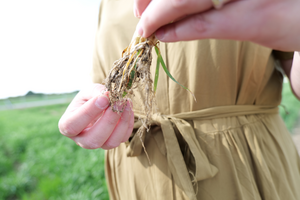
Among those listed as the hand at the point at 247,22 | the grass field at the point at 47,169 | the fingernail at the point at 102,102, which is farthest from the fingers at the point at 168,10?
the grass field at the point at 47,169

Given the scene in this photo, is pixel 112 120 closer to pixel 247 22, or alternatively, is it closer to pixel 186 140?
pixel 186 140

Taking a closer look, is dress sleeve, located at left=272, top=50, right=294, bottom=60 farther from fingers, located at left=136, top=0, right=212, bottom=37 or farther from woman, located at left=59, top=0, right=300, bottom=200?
fingers, located at left=136, top=0, right=212, bottom=37

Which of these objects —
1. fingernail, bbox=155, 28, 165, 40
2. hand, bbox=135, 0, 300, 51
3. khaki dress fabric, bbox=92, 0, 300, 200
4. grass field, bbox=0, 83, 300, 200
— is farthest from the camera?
grass field, bbox=0, 83, 300, 200

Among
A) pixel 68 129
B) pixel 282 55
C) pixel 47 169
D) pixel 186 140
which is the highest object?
pixel 282 55

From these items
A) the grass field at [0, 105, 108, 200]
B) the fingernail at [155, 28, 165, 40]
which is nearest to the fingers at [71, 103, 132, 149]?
the fingernail at [155, 28, 165, 40]

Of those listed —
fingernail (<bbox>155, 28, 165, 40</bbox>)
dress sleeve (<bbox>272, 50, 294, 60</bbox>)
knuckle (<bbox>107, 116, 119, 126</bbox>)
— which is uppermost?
fingernail (<bbox>155, 28, 165, 40</bbox>)

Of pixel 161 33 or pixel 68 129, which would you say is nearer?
pixel 161 33

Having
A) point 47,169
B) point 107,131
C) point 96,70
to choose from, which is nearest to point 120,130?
point 107,131

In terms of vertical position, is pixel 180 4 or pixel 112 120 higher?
pixel 180 4
